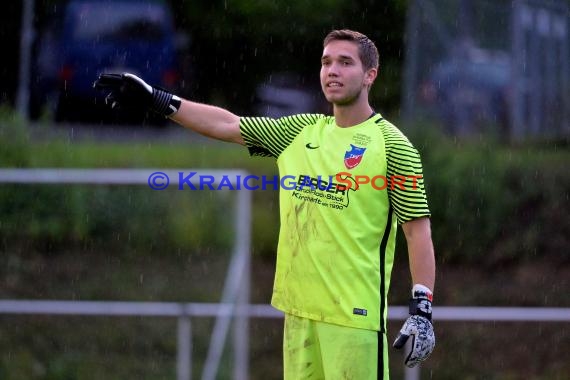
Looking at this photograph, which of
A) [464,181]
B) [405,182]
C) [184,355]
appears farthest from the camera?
[464,181]

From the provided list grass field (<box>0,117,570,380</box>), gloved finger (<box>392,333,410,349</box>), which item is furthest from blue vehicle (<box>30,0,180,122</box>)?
gloved finger (<box>392,333,410,349</box>)

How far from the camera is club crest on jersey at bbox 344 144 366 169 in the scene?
5523mm

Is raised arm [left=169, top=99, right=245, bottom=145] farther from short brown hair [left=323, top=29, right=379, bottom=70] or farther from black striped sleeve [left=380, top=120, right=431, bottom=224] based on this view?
black striped sleeve [left=380, top=120, right=431, bottom=224]

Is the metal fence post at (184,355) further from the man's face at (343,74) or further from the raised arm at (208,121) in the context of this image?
the man's face at (343,74)

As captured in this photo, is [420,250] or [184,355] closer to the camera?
[420,250]

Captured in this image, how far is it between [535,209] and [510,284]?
702mm

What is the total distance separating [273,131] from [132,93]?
25.5 inches

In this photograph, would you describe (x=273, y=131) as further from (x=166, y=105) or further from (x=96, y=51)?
(x=96, y=51)

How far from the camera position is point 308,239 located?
18.4ft

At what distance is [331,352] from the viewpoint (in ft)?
18.0

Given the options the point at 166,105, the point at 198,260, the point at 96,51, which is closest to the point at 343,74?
the point at 166,105

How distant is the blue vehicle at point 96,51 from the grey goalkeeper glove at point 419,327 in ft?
25.6

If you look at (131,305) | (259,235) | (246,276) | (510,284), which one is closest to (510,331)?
(510,284)

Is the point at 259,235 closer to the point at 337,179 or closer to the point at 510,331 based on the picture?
the point at 510,331
